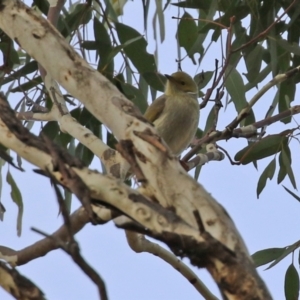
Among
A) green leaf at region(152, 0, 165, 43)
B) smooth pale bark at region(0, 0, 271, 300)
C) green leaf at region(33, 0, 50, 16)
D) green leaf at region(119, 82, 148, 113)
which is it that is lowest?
smooth pale bark at region(0, 0, 271, 300)

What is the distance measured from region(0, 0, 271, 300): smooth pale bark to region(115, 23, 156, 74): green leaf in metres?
0.98

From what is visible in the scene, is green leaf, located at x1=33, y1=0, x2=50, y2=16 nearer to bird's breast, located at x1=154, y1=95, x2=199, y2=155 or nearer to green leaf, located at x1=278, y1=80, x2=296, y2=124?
bird's breast, located at x1=154, y1=95, x2=199, y2=155

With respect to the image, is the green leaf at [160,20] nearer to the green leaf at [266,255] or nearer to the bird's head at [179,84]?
the bird's head at [179,84]

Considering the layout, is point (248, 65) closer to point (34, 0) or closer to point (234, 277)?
point (34, 0)

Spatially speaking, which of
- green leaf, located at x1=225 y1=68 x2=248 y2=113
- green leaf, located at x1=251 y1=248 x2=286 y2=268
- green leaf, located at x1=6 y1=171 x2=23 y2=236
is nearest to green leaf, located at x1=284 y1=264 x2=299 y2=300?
green leaf, located at x1=251 y1=248 x2=286 y2=268

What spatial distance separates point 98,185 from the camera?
4.55 ft

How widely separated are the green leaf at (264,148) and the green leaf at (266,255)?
13.8 inches

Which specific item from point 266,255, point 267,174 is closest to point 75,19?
point 267,174

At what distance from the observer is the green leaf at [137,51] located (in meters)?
2.80

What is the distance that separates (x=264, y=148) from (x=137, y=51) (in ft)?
2.19

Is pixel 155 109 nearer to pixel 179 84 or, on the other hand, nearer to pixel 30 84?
pixel 179 84

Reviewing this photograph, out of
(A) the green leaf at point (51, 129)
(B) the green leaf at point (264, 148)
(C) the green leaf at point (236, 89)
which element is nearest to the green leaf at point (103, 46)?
(A) the green leaf at point (51, 129)

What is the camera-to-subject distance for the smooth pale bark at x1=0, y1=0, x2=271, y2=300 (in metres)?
1.28

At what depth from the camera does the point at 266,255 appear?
2.84 metres
